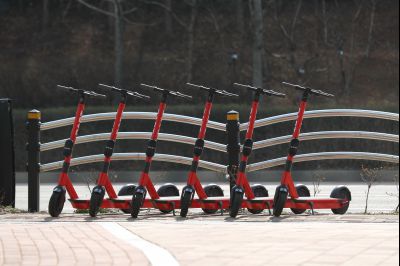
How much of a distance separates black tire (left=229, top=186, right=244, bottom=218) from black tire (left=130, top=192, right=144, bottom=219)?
3.30 feet

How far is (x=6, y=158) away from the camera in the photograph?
14.6 metres

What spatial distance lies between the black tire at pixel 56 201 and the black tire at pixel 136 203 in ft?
3.12

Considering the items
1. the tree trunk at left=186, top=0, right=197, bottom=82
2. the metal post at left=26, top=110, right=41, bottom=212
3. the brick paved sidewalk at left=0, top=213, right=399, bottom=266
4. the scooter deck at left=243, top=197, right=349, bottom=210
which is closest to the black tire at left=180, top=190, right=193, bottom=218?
the brick paved sidewalk at left=0, top=213, right=399, bottom=266

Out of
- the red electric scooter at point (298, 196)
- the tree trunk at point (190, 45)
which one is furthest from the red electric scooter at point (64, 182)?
the tree trunk at point (190, 45)

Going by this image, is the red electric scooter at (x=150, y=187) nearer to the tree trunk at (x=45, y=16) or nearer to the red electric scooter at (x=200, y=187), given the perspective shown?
the red electric scooter at (x=200, y=187)

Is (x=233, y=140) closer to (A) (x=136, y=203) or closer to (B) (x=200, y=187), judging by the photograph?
(B) (x=200, y=187)

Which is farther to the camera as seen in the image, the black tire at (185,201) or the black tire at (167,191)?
the black tire at (167,191)

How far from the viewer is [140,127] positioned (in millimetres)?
29344

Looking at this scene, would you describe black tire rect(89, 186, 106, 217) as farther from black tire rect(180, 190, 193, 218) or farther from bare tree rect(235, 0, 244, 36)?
bare tree rect(235, 0, 244, 36)

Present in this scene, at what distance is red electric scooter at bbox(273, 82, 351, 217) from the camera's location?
1264 centimetres

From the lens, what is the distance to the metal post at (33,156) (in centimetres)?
1434

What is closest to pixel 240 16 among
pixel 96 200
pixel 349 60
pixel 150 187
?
pixel 349 60

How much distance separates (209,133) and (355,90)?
13.9 metres

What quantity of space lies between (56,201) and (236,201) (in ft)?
6.95
